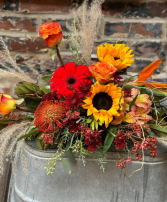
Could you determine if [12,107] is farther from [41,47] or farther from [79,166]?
[41,47]

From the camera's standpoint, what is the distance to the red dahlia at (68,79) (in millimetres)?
425

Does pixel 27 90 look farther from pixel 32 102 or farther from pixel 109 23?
pixel 109 23

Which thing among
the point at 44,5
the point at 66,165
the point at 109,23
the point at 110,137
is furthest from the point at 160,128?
the point at 44,5

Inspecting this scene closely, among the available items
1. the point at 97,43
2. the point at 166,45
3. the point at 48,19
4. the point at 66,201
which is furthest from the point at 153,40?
the point at 66,201

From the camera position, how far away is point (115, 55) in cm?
45

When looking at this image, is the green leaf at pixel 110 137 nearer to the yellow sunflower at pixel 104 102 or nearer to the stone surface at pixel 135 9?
the yellow sunflower at pixel 104 102

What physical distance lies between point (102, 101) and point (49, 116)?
0.12m

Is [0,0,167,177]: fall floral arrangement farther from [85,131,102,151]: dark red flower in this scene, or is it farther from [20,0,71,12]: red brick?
[20,0,71,12]: red brick

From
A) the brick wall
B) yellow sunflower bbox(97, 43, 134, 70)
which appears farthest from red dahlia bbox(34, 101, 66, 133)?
the brick wall

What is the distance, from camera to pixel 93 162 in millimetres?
442

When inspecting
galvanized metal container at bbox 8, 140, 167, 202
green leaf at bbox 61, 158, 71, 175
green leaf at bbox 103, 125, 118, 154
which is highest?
green leaf at bbox 103, 125, 118, 154

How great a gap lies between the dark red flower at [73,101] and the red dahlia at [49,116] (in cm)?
1

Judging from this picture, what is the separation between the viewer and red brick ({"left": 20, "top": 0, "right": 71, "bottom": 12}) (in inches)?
32.5

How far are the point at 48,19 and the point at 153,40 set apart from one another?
449 millimetres
